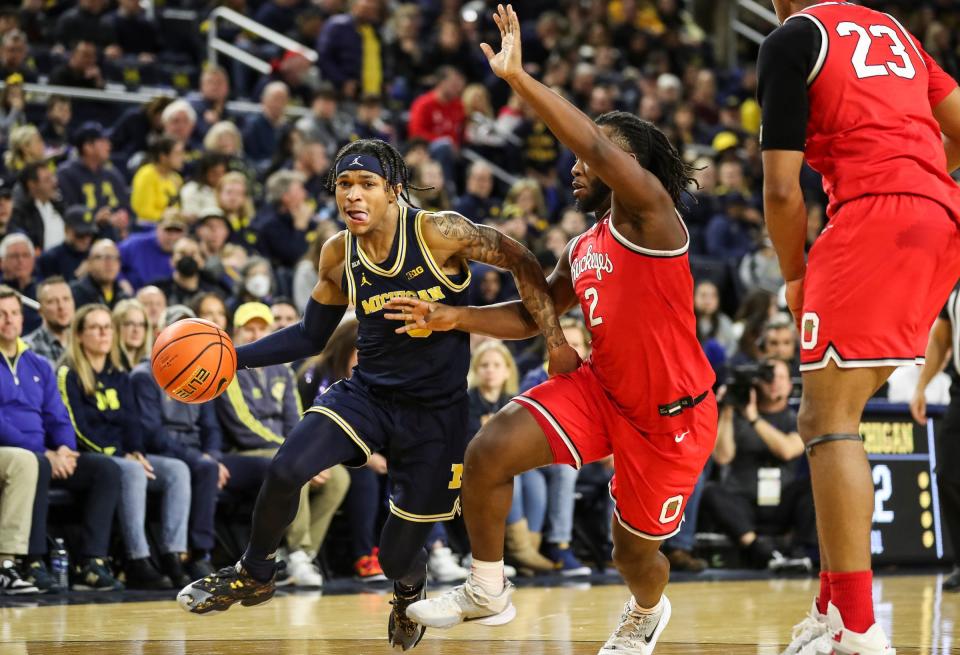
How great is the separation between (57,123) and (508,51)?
343 inches

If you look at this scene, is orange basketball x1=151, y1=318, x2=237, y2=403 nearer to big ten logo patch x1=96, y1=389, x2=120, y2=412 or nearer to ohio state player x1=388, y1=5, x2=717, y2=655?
ohio state player x1=388, y1=5, x2=717, y2=655

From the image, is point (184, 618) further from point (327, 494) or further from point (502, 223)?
point (502, 223)

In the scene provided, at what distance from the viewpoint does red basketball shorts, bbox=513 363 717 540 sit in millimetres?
5180

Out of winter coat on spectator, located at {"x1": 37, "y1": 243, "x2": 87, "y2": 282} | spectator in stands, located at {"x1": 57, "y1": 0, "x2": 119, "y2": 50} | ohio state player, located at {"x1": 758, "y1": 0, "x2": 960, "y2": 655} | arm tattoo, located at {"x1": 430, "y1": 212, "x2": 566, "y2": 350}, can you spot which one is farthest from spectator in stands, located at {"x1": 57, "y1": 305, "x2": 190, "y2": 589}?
spectator in stands, located at {"x1": 57, "y1": 0, "x2": 119, "y2": 50}

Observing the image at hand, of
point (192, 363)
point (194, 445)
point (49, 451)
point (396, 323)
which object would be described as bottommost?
point (194, 445)

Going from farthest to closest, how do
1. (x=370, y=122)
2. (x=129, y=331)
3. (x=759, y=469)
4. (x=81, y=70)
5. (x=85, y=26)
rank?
(x=370, y=122), (x=85, y=26), (x=81, y=70), (x=759, y=469), (x=129, y=331)

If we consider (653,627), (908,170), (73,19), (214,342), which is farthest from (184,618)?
(73,19)

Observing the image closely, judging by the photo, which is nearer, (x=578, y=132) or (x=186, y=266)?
(x=578, y=132)

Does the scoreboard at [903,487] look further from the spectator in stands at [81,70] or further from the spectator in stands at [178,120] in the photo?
the spectator in stands at [81,70]

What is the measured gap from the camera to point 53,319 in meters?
9.28

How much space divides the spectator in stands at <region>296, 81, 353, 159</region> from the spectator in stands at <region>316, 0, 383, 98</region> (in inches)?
44.3

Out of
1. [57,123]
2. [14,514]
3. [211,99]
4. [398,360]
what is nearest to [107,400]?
[14,514]

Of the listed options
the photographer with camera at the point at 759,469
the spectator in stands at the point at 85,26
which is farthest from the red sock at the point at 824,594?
the spectator in stands at the point at 85,26

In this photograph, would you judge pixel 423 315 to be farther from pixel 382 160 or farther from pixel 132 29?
pixel 132 29
